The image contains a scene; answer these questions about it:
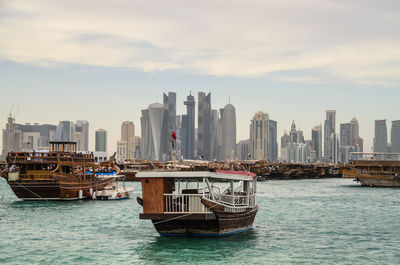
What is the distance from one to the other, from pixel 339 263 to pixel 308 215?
959 inches

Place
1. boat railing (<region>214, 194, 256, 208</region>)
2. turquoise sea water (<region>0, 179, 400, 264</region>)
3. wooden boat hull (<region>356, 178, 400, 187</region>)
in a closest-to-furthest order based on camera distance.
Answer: turquoise sea water (<region>0, 179, 400, 264</region>), boat railing (<region>214, 194, 256, 208</region>), wooden boat hull (<region>356, 178, 400, 187</region>)

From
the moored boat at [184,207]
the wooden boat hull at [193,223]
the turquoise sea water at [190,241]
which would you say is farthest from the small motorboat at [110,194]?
the wooden boat hull at [193,223]

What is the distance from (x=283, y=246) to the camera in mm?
32531

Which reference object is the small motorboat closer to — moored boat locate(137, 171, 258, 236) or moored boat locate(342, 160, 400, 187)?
moored boat locate(137, 171, 258, 236)

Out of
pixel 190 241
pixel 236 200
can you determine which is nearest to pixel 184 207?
pixel 190 241

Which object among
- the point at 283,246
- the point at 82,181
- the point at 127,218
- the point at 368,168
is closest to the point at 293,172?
the point at 368,168

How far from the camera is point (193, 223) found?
31.9 meters

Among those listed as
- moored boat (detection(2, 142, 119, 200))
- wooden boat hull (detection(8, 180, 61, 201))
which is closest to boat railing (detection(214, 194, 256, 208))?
moored boat (detection(2, 142, 119, 200))

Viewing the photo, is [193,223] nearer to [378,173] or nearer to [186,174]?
[186,174]

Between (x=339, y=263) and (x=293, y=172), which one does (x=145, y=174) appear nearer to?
(x=339, y=263)

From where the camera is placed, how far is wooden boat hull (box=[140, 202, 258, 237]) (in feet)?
102

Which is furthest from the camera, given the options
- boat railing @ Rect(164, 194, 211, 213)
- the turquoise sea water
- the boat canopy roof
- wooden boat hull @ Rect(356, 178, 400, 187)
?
wooden boat hull @ Rect(356, 178, 400, 187)

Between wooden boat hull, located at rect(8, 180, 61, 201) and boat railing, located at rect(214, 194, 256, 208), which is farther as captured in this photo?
wooden boat hull, located at rect(8, 180, 61, 201)

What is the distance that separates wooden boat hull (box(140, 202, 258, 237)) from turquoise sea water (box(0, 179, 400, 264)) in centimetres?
49
